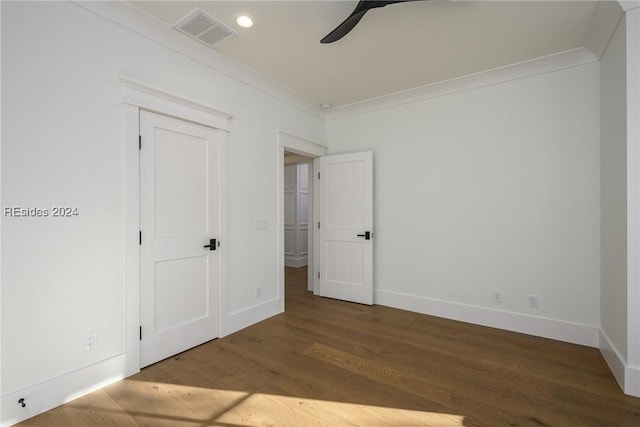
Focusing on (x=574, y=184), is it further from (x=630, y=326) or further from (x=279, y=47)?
(x=279, y=47)

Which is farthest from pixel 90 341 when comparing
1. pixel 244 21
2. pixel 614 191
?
pixel 614 191

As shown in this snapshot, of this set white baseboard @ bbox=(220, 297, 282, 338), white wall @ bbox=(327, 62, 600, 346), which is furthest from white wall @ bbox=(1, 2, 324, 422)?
white wall @ bbox=(327, 62, 600, 346)

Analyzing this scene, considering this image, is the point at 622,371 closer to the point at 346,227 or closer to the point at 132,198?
the point at 346,227

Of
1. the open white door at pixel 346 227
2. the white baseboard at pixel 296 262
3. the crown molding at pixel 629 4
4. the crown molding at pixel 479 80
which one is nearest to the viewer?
the crown molding at pixel 629 4

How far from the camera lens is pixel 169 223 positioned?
2564mm

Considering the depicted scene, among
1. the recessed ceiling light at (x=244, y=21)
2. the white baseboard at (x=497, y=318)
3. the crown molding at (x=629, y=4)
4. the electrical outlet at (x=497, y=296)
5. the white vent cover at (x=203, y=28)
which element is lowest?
the white baseboard at (x=497, y=318)

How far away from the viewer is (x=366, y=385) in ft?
7.12

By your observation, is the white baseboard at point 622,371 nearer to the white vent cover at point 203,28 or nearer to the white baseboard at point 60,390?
the white baseboard at point 60,390

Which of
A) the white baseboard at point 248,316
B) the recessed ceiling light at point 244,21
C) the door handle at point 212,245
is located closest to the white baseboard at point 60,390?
the white baseboard at point 248,316

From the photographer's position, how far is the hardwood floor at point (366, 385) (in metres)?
1.82

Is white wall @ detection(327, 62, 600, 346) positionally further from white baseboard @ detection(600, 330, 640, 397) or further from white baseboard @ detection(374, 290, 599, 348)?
white baseboard @ detection(600, 330, 640, 397)

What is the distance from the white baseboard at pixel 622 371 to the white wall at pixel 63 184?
3.70 meters

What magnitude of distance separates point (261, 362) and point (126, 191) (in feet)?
5.82

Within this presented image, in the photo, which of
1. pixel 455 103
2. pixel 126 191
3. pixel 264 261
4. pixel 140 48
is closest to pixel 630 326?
pixel 455 103
